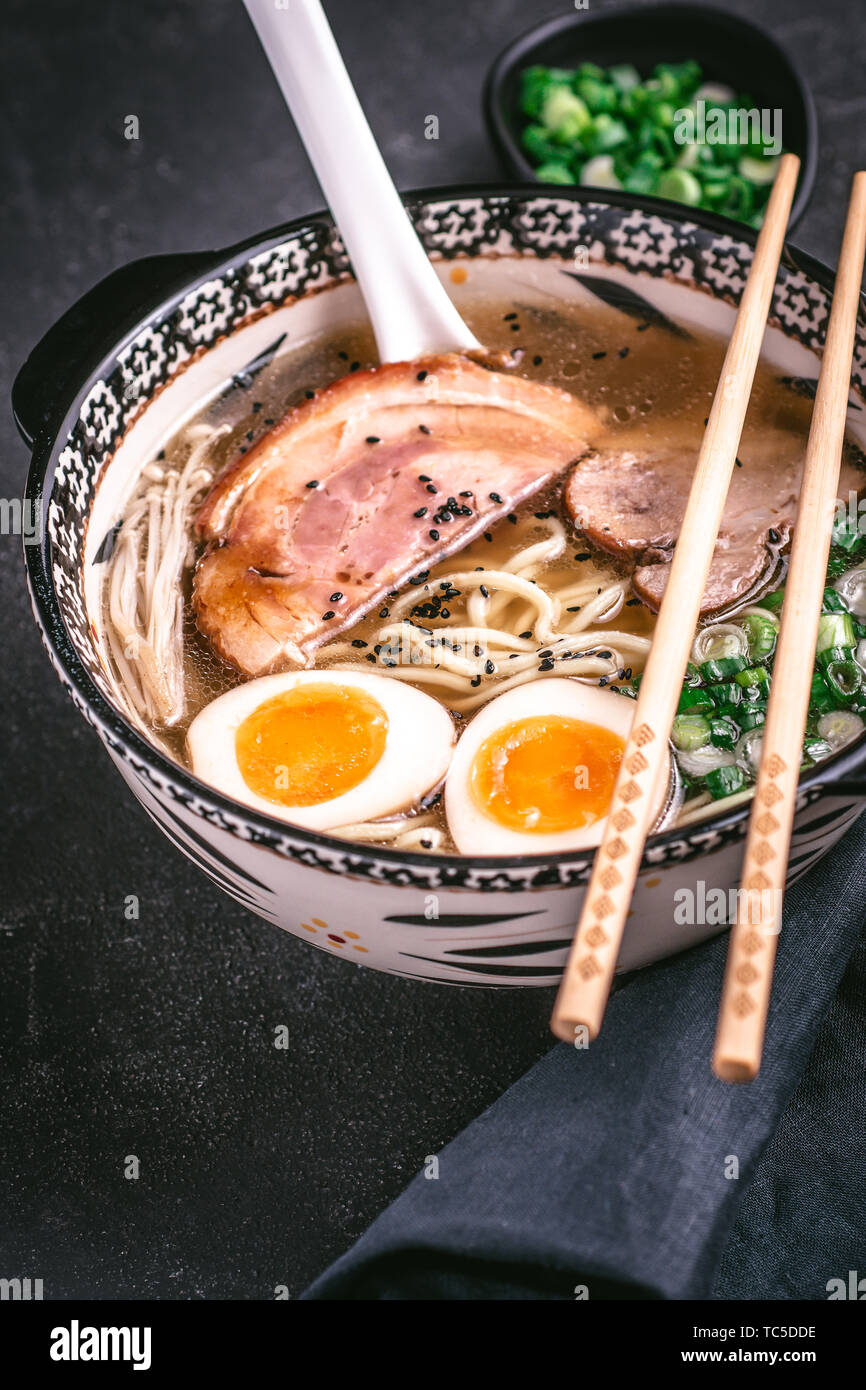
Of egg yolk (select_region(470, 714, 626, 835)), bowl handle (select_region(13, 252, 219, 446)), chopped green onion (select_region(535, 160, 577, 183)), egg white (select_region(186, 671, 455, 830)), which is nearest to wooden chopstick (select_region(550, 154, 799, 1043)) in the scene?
egg yolk (select_region(470, 714, 626, 835))

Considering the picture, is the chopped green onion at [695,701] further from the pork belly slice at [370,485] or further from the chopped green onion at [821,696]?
the pork belly slice at [370,485]

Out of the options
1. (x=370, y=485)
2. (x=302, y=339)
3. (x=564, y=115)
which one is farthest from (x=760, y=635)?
(x=564, y=115)

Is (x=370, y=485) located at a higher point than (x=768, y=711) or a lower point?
higher

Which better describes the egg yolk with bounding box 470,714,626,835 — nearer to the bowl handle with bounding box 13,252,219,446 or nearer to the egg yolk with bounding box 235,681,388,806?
the egg yolk with bounding box 235,681,388,806

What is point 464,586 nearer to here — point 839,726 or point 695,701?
point 695,701

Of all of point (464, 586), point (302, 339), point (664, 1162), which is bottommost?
point (664, 1162)

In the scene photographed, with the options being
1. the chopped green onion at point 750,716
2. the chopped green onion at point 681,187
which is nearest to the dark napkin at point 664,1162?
the chopped green onion at point 750,716

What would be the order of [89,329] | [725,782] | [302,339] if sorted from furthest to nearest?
[302,339] → [89,329] → [725,782]
